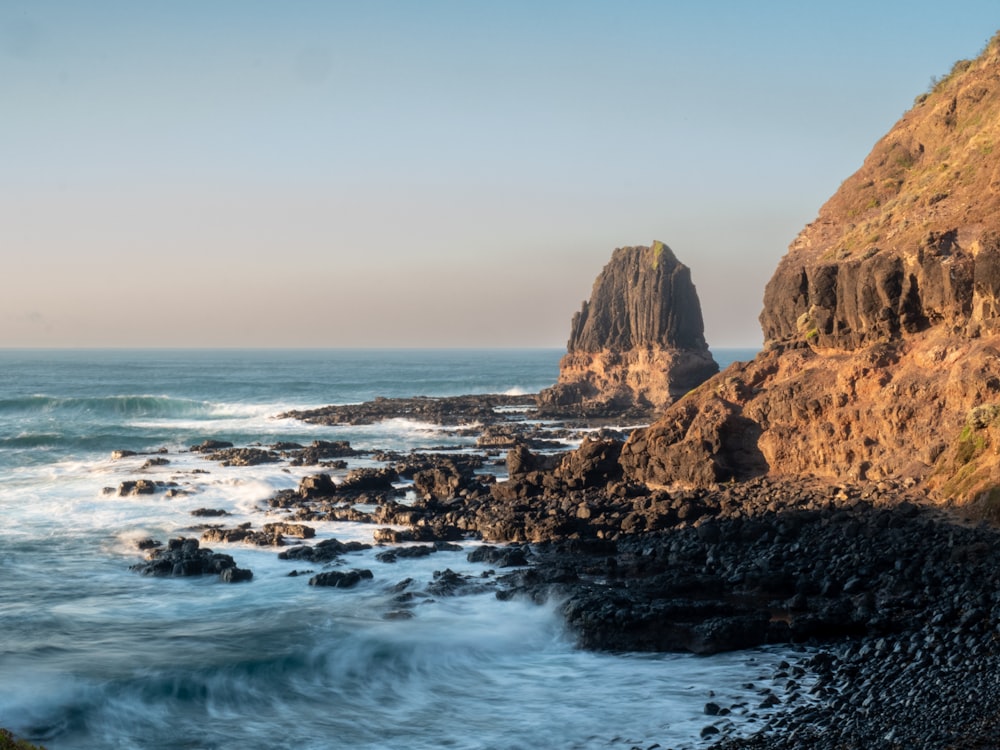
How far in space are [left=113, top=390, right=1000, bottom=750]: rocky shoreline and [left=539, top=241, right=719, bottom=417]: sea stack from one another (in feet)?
151

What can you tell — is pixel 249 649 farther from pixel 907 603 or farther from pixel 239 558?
pixel 907 603

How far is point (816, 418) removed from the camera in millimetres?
31422

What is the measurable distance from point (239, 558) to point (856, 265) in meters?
22.4

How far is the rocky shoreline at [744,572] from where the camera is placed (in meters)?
16.0

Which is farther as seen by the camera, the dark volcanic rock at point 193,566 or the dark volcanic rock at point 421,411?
the dark volcanic rock at point 421,411

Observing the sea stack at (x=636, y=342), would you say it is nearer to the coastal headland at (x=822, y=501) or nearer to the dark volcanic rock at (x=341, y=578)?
the coastal headland at (x=822, y=501)

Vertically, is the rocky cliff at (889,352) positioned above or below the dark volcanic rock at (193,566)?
above

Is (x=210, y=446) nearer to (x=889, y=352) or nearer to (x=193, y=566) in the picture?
(x=193, y=566)

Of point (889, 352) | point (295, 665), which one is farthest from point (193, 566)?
point (889, 352)

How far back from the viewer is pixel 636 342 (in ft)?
293

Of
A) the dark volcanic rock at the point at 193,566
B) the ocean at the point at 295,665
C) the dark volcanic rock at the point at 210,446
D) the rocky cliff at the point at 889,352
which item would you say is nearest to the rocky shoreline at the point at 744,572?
the dark volcanic rock at the point at 193,566

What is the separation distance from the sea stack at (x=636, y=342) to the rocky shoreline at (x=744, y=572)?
46.0 meters

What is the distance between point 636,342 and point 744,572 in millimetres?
65654

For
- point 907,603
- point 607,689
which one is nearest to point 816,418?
point 907,603
